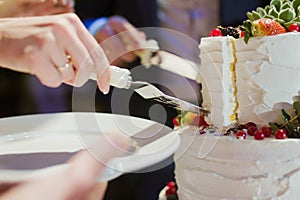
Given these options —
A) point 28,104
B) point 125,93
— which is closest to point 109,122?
point 125,93

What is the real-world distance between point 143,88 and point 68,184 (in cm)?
24

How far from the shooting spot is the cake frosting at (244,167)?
81 centimetres

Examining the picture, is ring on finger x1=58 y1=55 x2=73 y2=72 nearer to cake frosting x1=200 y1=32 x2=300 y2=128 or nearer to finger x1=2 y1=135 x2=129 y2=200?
finger x1=2 y1=135 x2=129 y2=200

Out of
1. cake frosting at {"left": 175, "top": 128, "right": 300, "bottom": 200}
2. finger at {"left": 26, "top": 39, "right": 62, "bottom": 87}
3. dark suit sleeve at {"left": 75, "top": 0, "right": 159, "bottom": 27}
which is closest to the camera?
finger at {"left": 26, "top": 39, "right": 62, "bottom": 87}

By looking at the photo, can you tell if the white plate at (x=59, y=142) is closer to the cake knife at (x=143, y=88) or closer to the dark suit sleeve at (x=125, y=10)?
the cake knife at (x=143, y=88)

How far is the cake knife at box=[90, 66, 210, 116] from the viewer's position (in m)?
0.67

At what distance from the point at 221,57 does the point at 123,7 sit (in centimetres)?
117

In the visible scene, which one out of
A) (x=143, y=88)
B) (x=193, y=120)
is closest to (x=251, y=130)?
(x=193, y=120)

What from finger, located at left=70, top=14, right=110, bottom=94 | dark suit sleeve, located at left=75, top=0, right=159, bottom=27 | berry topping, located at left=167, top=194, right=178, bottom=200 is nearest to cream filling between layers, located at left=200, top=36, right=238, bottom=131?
berry topping, located at left=167, top=194, right=178, bottom=200

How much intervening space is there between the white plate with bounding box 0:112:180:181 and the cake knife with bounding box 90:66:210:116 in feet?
0.23

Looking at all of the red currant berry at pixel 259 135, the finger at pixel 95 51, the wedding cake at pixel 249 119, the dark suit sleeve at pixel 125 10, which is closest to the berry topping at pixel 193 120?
the wedding cake at pixel 249 119

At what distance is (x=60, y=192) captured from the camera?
558 mm

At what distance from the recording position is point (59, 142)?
0.81 m

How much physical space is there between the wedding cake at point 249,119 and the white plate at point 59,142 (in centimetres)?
9
